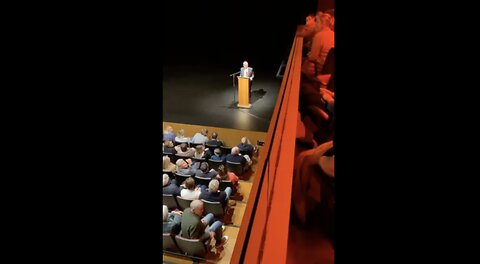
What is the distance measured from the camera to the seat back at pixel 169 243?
4.35 meters

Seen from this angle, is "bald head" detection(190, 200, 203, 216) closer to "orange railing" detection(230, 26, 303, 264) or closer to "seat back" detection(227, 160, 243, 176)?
"orange railing" detection(230, 26, 303, 264)

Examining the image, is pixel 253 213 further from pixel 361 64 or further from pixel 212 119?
pixel 212 119

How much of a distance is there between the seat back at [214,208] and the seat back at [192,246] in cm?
69

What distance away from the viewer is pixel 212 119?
360 inches

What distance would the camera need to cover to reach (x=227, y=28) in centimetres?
1522

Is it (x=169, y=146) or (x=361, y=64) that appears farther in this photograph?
(x=169, y=146)

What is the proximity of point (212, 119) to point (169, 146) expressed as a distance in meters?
2.04

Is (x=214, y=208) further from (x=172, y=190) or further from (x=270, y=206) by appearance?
(x=270, y=206)

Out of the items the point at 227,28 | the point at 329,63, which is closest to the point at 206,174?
the point at 329,63

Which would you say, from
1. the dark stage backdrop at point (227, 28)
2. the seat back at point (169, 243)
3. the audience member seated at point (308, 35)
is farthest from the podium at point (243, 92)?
the seat back at point (169, 243)

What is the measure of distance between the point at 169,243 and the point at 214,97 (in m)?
6.42

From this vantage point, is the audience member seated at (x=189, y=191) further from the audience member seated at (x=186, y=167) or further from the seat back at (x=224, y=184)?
the audience member seated at (x=186, y=167)

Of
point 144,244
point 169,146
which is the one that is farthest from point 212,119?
point 144,244

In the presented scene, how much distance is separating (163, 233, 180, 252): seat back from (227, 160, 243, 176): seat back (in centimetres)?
228
